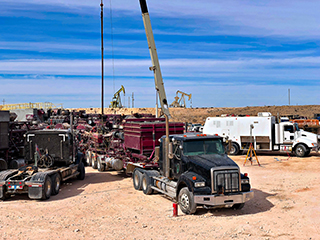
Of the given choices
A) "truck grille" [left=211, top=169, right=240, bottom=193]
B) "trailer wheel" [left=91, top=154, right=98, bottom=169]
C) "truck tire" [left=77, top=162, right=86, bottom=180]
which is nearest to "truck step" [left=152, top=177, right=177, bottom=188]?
"truck grille" [left=211, top=169, right=240, bottom=193]

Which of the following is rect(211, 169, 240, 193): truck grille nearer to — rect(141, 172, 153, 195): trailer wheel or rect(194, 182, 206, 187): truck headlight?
rect(194, 182, 206, 187): truck headlight

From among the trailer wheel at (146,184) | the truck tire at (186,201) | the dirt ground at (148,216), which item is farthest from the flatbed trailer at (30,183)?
the truck tire at (186,201)

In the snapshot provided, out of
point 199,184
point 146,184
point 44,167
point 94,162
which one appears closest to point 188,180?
point 199,184

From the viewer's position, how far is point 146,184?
45.8 ft

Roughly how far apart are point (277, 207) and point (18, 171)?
1010 centimetres

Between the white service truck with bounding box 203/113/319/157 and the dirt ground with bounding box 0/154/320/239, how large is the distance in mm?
10323

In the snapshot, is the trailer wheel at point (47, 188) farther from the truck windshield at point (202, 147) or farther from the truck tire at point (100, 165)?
the truck tire at point (100, 165)

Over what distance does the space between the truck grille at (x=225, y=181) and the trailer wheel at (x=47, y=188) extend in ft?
21.7

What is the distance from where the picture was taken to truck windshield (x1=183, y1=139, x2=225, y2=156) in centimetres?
1146

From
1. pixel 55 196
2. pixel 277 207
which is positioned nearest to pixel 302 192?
pixel 277 207

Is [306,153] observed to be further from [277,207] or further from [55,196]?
[55,196]

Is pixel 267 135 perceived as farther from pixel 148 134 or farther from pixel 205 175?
pixel 205 175

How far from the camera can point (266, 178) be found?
1755cm

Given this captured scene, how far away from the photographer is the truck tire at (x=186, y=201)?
10.4 metres
